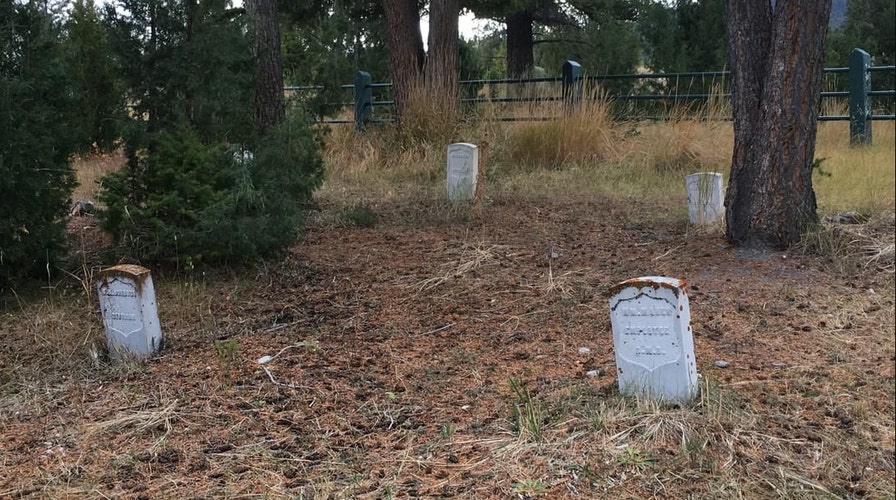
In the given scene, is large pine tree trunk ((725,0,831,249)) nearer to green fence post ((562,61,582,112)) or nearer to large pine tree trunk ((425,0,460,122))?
green fence post ((562,61,582,112))

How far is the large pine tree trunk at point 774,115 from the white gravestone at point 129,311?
3.55 meters

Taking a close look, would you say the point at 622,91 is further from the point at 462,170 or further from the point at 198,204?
the point at 198,204

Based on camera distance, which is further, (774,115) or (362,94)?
(362,94)

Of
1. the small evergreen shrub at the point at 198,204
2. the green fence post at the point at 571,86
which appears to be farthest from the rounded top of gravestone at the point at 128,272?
the green fence post at the point at 571,86

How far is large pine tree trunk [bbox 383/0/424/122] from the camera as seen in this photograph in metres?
12.3

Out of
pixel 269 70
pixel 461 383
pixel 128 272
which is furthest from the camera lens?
pixel 269 70

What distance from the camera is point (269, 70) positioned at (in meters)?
8.80

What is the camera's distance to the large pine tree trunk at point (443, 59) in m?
11.6

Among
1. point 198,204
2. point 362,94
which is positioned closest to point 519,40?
point 362,94

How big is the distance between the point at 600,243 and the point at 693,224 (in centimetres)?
79

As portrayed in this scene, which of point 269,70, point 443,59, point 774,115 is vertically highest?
point 443,59

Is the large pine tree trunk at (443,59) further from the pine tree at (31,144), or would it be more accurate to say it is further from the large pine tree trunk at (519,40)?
the large pine tree trunk at (519,40)

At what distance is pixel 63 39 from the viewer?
20.7 feet

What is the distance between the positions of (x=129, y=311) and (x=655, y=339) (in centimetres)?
270
